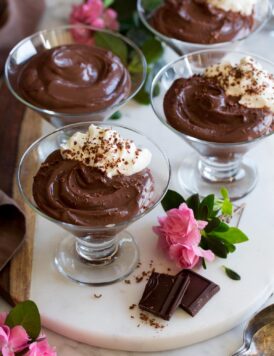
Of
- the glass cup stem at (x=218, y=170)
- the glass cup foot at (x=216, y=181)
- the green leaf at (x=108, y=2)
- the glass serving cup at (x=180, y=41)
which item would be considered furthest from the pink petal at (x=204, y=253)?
the green leaf at (x=108, y=2)

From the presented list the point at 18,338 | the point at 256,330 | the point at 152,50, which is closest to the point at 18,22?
the point at 152,50

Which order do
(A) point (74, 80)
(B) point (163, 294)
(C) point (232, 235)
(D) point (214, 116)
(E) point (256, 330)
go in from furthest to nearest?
(A) point (74, 80), (D) point (214, 116), (C) point (232, 235), (B) point (163, 294), (E) point (256, 330)

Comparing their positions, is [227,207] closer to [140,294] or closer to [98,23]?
[140,294]

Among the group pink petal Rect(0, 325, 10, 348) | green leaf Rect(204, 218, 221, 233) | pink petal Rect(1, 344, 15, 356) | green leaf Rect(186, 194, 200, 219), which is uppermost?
pink petal Rect(0, 325, 10, 348)

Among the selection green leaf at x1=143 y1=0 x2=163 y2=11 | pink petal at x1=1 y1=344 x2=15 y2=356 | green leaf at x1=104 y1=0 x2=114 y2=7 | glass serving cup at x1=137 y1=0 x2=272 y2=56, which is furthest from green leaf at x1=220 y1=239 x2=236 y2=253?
green leaf at x1=104 y1=0 x2=114 y2=7

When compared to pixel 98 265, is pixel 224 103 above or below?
above

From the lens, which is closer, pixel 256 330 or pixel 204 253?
pixel 256 330

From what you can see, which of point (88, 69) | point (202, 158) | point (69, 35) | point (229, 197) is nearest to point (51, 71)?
point (88, 69)

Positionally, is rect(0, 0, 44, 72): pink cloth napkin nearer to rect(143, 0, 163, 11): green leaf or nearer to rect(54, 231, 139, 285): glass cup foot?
rect(143, 0, 163, 11): green leaf
